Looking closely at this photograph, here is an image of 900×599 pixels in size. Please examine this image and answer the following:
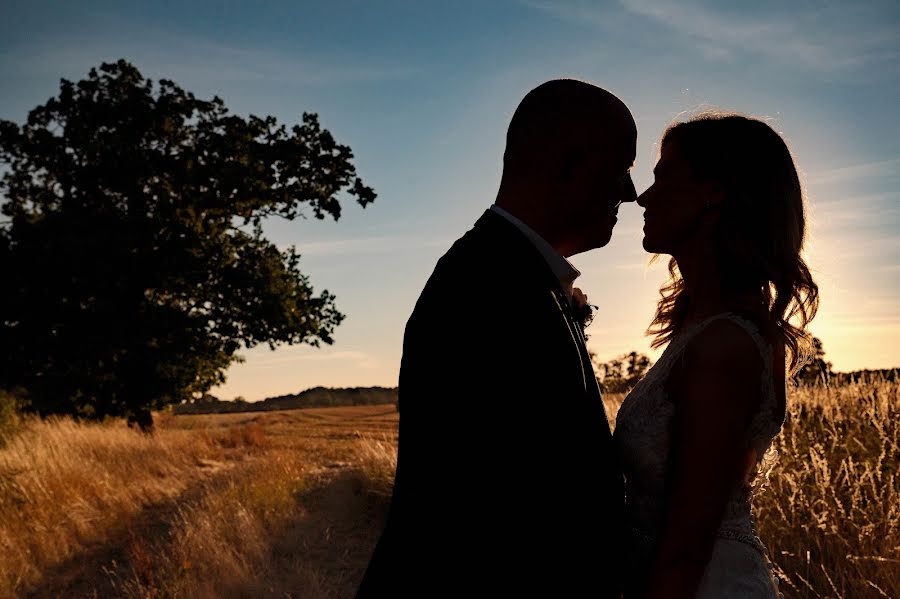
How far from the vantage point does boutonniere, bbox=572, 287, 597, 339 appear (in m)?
2.09

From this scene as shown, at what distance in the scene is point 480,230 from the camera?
6.33 feet

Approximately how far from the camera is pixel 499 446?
1.68m

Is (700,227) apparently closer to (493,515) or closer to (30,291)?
(493,515)

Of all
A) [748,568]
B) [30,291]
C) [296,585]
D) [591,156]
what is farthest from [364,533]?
[30,291]

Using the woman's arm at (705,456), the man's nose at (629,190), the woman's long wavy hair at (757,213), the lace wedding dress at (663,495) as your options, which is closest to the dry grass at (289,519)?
the lace wedding dress at (663,495)

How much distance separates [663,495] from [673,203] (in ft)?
3.19

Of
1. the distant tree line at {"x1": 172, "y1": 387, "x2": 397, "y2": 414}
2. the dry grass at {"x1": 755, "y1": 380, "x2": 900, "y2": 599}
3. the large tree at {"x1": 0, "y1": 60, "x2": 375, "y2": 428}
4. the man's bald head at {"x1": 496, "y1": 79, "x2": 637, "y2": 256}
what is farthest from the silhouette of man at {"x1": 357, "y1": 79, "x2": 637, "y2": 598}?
A: the distant tree line at {"x1": 172, "y1": 387, "x2": 397, "y2": 414}

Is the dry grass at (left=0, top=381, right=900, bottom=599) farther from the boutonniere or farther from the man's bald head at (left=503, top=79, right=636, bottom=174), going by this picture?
the man's bald head at (left=503, top=79, right=636, bottom=174)

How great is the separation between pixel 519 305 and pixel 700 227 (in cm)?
100

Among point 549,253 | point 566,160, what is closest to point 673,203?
point 566,160

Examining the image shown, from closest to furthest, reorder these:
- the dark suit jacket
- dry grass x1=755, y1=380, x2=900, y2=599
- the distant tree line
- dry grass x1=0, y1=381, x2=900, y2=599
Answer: the dark suit jacket < dry grass x1=755, y1=380, x2=900, y2=599 < dry grass x1=0, y1=381, x2=900, y2=599 < the distant tree line

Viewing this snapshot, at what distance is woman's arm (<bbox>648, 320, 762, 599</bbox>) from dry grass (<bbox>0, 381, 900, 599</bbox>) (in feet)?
8.27

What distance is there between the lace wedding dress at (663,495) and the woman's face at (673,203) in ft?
1.17

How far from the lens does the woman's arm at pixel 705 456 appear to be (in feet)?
6.44
